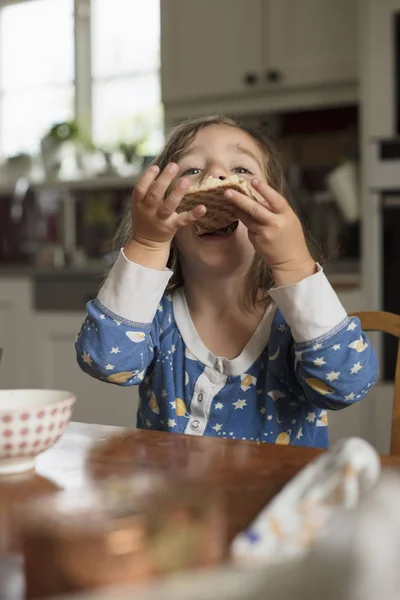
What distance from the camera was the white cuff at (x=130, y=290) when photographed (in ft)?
3.56

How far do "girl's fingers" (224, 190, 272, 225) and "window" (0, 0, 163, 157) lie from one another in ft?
9.01

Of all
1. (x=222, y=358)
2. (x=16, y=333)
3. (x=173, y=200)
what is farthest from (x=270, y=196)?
(x=16, y=333)

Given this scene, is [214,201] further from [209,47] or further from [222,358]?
[209,47]

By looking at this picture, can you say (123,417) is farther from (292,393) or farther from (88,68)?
(88,68)

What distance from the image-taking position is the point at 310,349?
101cm

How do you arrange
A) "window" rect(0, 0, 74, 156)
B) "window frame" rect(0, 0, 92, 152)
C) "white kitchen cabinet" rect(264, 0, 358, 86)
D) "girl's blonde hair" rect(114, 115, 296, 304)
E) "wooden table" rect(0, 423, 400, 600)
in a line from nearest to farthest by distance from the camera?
"wooden table" rect(0, 423, 400, 600) → "girl's blonde hair" rect(114, 115, 296, 304) → "white kitchen cabinet" rect(264, 0, 358, 86) → "window frame" rect(0, 0, 92, 152) → "window" rect(0, 0, 74, 156)

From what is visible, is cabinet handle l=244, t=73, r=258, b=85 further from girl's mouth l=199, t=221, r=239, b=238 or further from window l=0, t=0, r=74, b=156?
girl's mouth l=199, t=221, r=239, b=238

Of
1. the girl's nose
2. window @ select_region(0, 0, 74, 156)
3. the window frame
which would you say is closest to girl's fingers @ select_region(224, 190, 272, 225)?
the girl's nose

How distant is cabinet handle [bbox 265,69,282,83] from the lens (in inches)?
114

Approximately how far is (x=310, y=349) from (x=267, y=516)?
59cm

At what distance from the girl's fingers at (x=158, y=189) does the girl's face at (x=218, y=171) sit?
225 millimetres

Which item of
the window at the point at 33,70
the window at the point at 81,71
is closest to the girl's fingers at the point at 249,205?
the window at the point at 81,71

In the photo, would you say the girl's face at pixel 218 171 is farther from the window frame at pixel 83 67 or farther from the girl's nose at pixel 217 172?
the window frame at pixel 83 67

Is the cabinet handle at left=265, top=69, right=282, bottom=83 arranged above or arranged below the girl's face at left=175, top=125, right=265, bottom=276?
above
